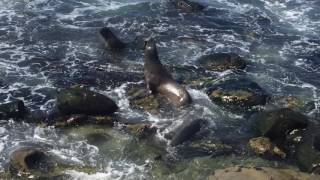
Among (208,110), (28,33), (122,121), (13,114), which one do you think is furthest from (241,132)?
(28,33)

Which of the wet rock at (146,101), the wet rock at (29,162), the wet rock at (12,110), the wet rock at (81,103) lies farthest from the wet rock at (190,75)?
the wet rock at (29,162)

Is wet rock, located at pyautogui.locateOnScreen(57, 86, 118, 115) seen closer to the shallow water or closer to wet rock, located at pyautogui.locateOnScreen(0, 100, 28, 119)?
the shallow water

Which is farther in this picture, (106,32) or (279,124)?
(106,32)

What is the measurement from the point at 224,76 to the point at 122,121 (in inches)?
153

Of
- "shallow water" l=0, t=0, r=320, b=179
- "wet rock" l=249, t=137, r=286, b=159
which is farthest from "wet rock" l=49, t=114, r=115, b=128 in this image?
"wet rock" l=249, t=137, r=286, b=159

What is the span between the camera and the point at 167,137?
37.8ft

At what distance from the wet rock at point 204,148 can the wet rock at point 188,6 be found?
30.6 feet

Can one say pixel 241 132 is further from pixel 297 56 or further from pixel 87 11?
pixel 87 11

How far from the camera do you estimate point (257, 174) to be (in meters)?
9.56

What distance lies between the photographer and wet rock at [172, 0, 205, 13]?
19.9m

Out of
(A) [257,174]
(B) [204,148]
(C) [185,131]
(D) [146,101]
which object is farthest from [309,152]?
(D) [146,101]

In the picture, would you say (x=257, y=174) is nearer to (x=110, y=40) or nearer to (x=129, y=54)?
(x=129, y=54)

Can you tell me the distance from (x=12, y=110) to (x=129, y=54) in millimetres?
4828

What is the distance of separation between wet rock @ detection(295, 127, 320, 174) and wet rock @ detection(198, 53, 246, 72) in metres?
4.35
